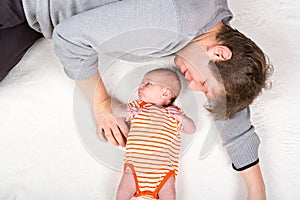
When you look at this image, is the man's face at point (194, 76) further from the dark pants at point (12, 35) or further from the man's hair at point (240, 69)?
the dark pants at point (12, 35)

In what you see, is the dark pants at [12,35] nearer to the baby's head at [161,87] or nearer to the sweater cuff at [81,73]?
the sweater cuff at [81,73]

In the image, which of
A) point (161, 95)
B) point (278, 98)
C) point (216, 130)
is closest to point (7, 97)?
point (161, 95)

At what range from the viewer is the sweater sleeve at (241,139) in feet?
3.23

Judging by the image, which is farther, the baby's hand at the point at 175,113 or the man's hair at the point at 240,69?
the baby's hand at the point at 175,113

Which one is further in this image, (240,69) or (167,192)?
(167,192)

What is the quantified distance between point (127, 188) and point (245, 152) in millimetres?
248

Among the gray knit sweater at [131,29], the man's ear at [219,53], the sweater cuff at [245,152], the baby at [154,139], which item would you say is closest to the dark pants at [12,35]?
the gray knit sweater at [131,29]

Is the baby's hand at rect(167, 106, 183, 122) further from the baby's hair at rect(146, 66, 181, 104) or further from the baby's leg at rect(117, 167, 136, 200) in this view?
the baby's leg at rect(117, 167, 136, 200)

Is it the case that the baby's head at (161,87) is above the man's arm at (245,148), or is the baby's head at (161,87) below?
above

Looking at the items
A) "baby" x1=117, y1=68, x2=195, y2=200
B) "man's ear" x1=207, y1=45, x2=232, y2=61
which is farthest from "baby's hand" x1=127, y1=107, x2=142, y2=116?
"man's ear" x1=207, y1=45, x2=232, y2=61

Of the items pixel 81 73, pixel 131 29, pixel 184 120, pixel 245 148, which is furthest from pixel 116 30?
pixel 245 148

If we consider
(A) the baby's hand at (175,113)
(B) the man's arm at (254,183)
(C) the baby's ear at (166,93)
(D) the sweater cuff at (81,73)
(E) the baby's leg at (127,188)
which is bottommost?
(B) the man's arm at (254,183)

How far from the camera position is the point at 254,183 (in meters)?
1.00

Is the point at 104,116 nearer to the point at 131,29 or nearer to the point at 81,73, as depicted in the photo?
the point at 81,73
